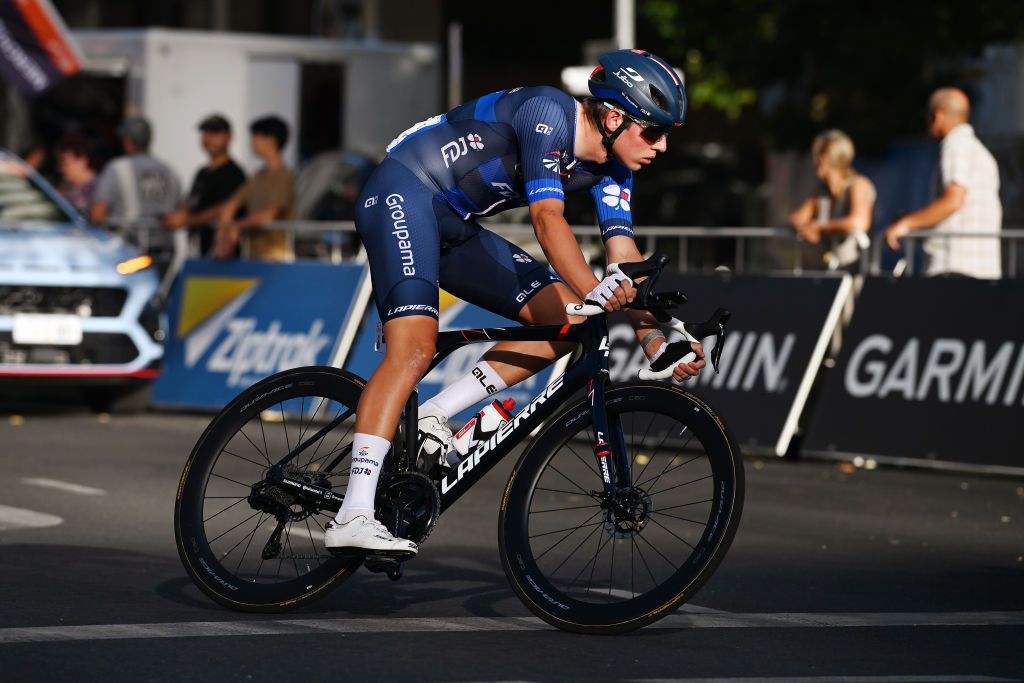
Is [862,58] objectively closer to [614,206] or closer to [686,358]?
[614,206]

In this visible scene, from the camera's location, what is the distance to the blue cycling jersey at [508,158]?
681 centimetres

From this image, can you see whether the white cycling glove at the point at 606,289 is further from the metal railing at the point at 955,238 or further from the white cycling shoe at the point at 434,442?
the metal railing at the point at 955,238

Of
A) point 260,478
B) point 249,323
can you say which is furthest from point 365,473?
point 249,323

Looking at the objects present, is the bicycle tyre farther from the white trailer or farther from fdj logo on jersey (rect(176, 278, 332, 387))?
the white trailer

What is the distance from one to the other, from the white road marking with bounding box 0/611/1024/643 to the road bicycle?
17 cm

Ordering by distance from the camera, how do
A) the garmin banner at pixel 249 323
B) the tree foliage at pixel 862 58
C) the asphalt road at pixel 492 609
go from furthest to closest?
the tree foliage at pixel 862 58
the garmin banner at pixel 249 323
the asphalt road at pixel 492 609

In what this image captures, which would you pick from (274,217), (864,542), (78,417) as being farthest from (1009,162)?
(864,542)

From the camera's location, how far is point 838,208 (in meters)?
13.6

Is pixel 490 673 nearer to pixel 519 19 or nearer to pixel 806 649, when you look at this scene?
pixel 806 649

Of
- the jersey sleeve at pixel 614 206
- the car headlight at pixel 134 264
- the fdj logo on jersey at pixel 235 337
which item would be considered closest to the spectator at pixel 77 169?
the fdj logo on jersey at pixel 235 337

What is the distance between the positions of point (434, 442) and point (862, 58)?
23.1 meters

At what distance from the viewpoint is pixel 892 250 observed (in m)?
13.0

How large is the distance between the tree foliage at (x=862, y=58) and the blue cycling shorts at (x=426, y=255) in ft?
71.7

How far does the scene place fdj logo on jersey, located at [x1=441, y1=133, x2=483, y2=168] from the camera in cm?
700
